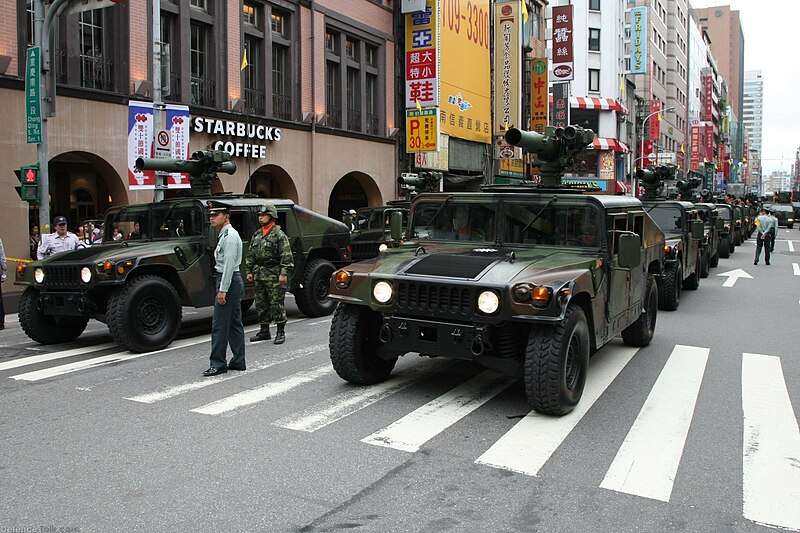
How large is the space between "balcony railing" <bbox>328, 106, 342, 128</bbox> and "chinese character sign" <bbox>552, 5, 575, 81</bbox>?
2220cm

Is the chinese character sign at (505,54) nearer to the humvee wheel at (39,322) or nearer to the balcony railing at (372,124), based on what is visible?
the balcony railing at (372,124)

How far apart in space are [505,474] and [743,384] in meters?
4.04

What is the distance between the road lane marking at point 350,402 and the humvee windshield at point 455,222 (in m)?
1.46

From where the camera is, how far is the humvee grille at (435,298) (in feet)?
20.1

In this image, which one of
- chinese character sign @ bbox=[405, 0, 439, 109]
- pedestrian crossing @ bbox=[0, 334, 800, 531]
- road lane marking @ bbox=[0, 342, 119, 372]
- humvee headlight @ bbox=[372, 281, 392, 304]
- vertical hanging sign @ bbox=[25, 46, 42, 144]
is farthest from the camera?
chinese character sign @ bbox=[405, 0, 439, 109]

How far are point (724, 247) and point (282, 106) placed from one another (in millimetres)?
16066

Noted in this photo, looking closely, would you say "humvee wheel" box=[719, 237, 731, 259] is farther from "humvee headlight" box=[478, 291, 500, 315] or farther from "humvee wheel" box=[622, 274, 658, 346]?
"humvee headlight" box=[478, 291, 500, 315]

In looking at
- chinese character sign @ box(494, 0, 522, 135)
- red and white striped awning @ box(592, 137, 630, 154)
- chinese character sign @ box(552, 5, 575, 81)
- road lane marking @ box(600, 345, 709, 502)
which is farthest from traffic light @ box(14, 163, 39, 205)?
red and white striped awning @ box(592, 137, 630, 154)

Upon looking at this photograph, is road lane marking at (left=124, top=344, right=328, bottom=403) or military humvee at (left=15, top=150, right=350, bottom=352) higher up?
military humvee at (left=15, top=150, right=350, bottom=352)

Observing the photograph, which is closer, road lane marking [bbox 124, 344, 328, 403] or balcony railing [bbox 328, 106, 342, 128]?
road lane marking [bbox 124, 344, 328, 403]

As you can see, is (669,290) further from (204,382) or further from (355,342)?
(204,382)

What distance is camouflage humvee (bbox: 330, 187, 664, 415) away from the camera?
6.05 m

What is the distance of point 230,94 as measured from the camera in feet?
71.6

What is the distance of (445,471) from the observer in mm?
4992
